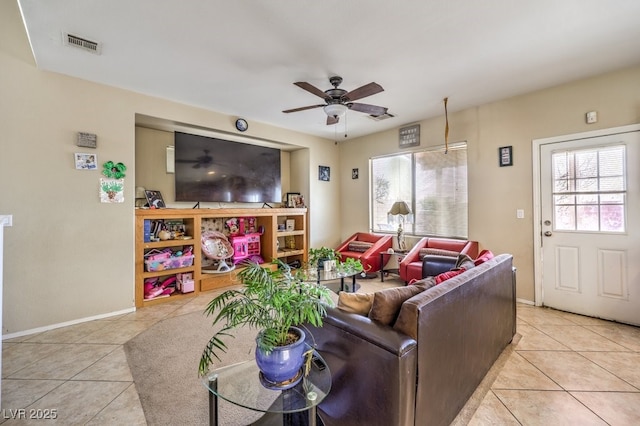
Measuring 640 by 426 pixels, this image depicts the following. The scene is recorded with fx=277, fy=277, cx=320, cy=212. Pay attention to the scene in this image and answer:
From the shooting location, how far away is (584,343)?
8.17 ft

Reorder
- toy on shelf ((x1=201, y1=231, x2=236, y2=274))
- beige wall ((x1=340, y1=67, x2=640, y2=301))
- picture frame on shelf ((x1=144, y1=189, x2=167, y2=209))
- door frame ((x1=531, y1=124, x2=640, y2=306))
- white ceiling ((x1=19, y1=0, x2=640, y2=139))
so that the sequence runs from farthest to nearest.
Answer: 1. toy on shelf ((x1=201, y1=231, x2=236, y2=274))
2. picture frame on shelf ((x1=144, y1=189, x2=167, y2=209))
3. door frame ((x1=531, y1=124, x2=640, y2=306))
4. beige wall ((x1=340, y1=67, x2=640, y2=301))
5. white ceiling ((x1=19, y1=0, x2=640, y2=139))

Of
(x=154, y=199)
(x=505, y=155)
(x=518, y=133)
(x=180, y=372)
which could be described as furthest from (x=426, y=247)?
(x=154, y=199)

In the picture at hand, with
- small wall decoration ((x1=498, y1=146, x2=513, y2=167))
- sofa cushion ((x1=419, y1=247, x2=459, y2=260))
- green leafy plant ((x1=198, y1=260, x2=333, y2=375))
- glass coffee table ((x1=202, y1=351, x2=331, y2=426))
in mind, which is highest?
small wall decoration ((x1=498, y1=146, x2=513, y2=167))

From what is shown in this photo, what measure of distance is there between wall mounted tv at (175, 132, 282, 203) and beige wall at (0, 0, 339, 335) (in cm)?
74

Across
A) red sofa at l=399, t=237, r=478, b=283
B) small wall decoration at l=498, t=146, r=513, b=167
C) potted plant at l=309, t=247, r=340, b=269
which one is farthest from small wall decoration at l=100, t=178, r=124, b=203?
small wall decoration at l=498, t=146, r=513, b=167

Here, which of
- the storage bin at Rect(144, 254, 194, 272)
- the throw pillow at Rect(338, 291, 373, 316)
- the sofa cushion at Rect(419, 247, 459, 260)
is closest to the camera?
the throw pillow at Rect(338, 291, 373, 316)

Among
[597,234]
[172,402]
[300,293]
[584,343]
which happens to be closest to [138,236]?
[172,402]

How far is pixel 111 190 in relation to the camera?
318 centimetres

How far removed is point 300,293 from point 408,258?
3.17 metres

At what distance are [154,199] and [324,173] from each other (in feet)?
9.89

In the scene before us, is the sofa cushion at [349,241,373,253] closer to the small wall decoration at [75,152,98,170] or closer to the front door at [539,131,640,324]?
the front door at [539,131,640,324]

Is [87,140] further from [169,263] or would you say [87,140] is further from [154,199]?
[169,263]

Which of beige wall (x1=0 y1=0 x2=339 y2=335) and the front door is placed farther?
the front door

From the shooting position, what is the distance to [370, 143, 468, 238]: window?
421 cm
